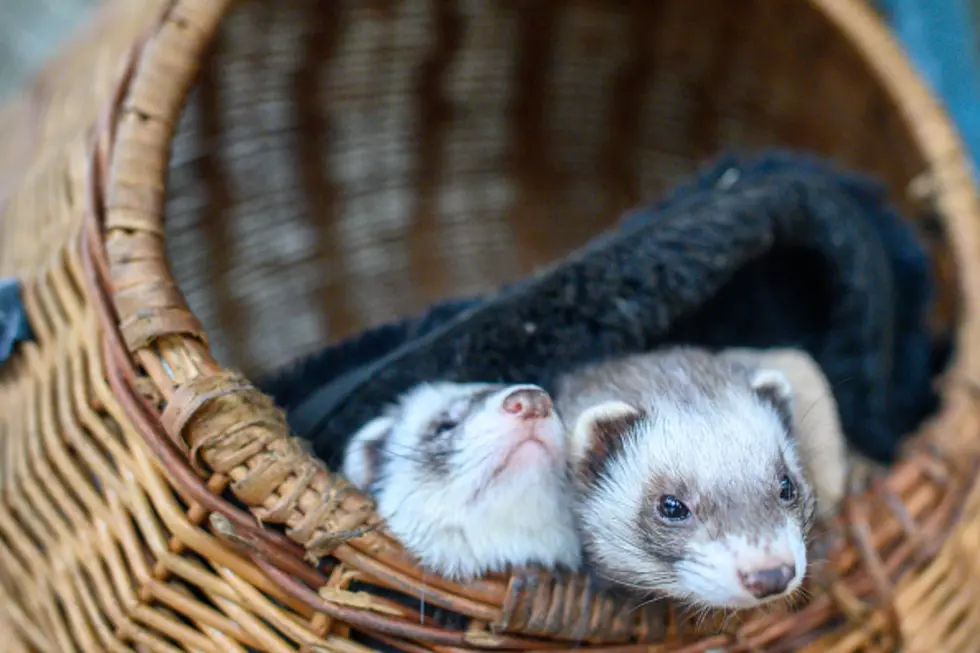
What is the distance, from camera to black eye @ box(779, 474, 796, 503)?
810 mm

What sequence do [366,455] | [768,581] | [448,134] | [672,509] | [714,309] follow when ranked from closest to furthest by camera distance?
[768,581] < [672,509] < [366,455] < [714,309] < [448,134]

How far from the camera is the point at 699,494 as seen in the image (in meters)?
0.79

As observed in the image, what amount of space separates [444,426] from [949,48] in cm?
134

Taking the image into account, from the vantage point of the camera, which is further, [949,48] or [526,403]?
[949,48]

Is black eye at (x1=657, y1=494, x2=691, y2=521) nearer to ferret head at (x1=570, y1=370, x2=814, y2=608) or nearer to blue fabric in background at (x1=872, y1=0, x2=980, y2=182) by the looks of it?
ferret head at (x1=570, y1=370, x2=814, y2=608)

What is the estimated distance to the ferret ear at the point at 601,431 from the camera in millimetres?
843

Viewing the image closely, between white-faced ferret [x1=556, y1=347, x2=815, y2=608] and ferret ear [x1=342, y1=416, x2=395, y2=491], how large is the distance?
0.20m

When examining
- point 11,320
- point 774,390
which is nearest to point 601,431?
point 774,390

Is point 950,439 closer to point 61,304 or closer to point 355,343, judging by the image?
point 355,343

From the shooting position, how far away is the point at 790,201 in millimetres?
1087

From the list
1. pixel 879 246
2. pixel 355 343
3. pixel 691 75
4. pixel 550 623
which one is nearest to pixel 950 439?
pixel 879 246

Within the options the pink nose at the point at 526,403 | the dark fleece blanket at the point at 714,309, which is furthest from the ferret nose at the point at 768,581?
the dark fleece blanket at the point at 714,309

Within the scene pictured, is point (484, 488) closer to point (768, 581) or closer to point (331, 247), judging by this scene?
point (768, 581)

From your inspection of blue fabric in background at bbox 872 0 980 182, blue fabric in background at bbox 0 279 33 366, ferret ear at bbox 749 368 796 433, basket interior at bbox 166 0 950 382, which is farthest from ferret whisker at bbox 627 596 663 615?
blue fabric in background at bbox 872 0 980 182
